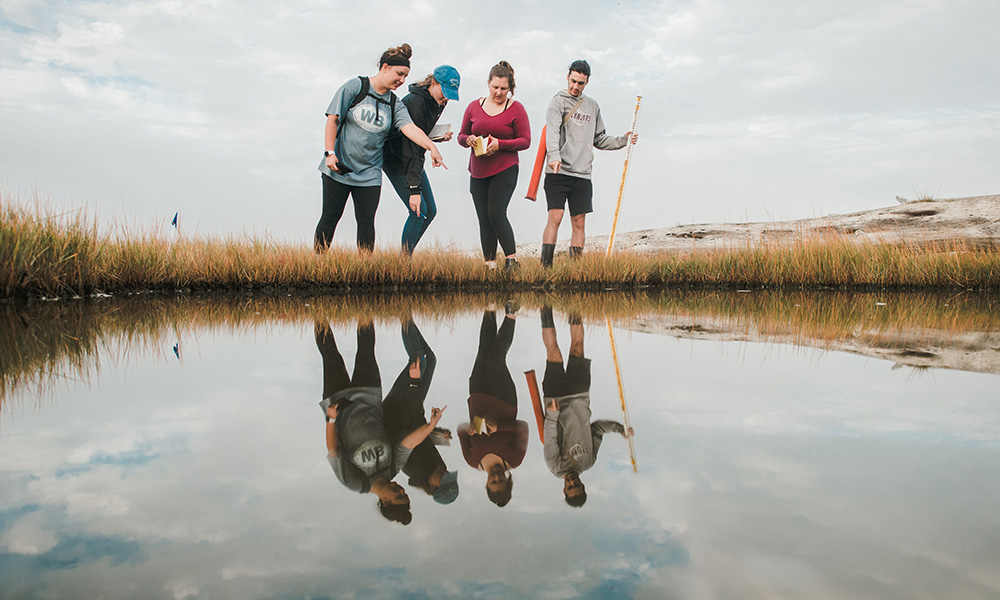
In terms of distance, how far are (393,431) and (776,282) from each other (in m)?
7.64

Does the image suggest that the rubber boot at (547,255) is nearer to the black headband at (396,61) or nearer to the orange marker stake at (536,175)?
the orange marker stake at (536,175)

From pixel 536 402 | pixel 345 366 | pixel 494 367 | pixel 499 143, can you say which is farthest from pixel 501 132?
pixel 536 402

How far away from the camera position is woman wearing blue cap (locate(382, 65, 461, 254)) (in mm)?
6312

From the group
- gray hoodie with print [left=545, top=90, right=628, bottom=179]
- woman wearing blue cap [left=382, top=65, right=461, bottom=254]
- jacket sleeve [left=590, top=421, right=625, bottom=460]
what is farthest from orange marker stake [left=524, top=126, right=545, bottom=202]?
jacket sleeve [left=590, top=421, right=625, bottom=460]

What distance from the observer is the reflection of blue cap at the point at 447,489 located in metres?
1.14

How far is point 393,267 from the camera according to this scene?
7.07 metres

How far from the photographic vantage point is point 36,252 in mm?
4871

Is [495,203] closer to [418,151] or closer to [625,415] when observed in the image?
[418,151]

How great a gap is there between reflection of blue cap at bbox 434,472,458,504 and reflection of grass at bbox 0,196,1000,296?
4.73 m

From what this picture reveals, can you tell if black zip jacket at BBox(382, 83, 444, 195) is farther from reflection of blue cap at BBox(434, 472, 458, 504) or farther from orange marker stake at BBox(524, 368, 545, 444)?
reflection of blue cap at BBox(434, 472, 458, 504)

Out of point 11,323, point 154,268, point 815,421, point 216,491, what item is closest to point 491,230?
point 154,268

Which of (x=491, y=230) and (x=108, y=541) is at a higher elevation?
(x=491, y=230)

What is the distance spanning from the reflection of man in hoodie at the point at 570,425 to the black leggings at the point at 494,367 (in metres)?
0.12

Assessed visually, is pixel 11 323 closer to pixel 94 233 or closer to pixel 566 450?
pixel 94 233
